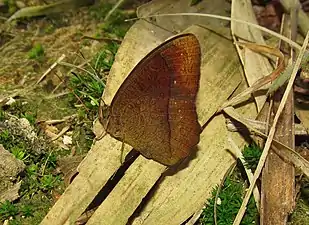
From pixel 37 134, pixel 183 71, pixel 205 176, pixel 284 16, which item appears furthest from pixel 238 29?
pixel 37 134

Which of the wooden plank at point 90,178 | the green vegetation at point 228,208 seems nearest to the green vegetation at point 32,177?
the wooden plank at point 90,178

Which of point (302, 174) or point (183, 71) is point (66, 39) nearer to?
point (183, 71)

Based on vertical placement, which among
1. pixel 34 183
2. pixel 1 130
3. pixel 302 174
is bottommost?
pixel 302 174

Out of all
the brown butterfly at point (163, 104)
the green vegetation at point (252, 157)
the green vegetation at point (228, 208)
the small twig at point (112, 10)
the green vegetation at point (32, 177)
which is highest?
the small twig at point (112, 10)

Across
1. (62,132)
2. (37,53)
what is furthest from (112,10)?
(62,132)

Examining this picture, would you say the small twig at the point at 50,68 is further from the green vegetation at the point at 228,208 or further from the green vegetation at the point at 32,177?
the green vegetation at the point at 228,208

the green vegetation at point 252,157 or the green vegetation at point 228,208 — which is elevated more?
the green vegetation at point 252,157

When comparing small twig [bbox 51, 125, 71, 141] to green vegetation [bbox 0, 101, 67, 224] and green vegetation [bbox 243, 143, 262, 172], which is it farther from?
green vegetation [bbox 243, 143, 262, 172]
